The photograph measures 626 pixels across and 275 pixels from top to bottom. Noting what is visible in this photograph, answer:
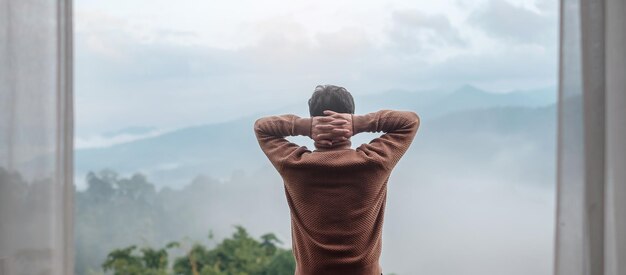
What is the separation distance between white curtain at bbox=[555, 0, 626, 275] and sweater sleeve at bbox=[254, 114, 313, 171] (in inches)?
25.8

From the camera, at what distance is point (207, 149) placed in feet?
7.78

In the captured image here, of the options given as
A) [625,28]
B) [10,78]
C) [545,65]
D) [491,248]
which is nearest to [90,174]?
[10,78]

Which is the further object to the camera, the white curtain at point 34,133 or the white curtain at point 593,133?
the white curtain at point 34,133

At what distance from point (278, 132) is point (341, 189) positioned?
0.61 ft

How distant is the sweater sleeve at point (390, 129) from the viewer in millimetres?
1588

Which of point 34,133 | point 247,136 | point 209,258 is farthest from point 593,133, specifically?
point 34,133

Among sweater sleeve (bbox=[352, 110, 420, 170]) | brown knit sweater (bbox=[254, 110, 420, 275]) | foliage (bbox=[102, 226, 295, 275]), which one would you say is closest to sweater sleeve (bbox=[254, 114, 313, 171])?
A: brown knit sweater (bbox=[254, 110, 420, 275])

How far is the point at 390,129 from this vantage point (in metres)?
1.61

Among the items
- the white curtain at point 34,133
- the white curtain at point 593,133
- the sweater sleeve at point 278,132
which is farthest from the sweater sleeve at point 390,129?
the white curtain at point 34,133

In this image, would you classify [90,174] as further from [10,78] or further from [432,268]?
[432,268]

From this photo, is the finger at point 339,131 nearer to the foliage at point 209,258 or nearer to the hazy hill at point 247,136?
the hazy hill at point 247,136

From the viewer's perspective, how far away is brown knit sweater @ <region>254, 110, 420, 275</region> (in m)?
1.57

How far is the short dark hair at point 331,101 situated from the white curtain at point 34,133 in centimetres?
69

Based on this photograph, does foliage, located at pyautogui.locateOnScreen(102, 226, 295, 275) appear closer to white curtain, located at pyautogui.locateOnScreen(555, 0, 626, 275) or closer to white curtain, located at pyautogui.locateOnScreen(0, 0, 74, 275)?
white curtain, located at pyautogui.locateOnScreen(0, 0, 74, 275)
